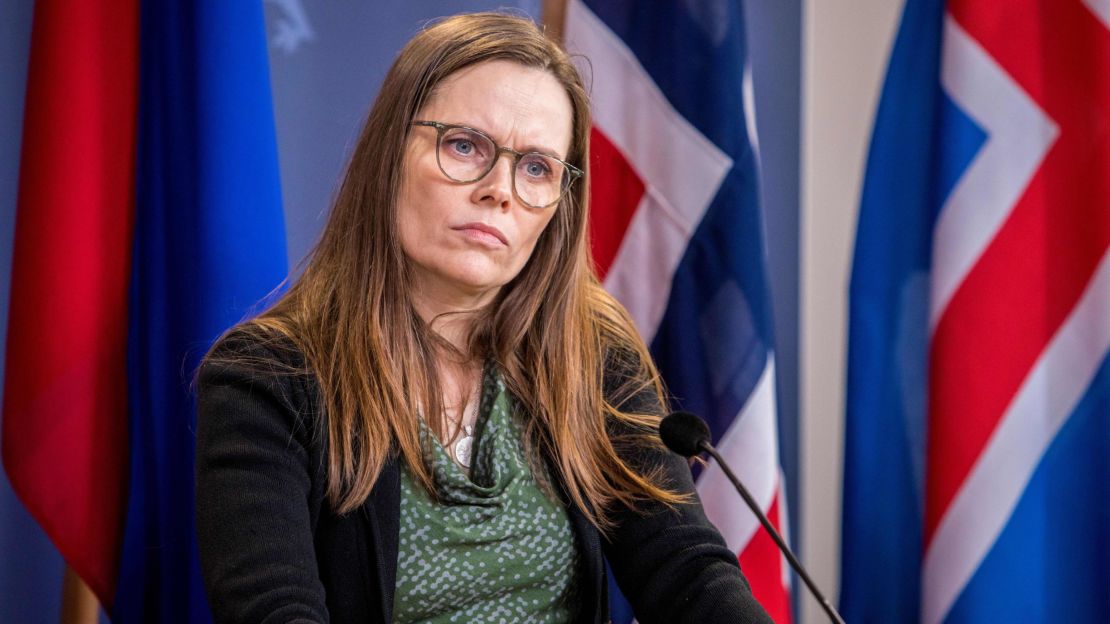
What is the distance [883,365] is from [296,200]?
100cm

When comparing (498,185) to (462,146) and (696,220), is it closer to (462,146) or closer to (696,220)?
(462,146)

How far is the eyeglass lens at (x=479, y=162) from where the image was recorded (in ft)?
4.27

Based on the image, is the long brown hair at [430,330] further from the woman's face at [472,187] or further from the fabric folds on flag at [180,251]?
the fabric folds on flag at [180,251]

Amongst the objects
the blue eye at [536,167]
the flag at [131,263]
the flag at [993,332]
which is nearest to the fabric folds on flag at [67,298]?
the flag at [131,263]

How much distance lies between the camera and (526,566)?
130 cm

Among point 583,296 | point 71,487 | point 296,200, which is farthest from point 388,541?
point 296,200

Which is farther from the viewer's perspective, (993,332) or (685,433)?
(993,332)

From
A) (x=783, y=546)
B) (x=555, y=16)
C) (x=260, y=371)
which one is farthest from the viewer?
(x=555, y=16)

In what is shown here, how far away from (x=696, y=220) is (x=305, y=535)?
2.91ft

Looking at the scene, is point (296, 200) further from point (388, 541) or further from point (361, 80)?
point (388, 541)

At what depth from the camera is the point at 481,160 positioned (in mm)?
1316

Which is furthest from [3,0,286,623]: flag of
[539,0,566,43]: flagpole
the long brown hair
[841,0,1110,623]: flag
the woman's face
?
[841,0,1110,623]: flag

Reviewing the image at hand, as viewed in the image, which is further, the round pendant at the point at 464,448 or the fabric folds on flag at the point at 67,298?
the fabric folds on flag at the point at 67,298

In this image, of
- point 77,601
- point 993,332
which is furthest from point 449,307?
point 993,332
